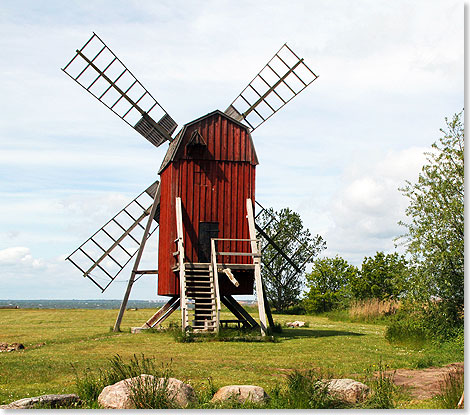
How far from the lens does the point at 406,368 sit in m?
14.7

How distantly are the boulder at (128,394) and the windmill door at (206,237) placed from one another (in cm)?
1320

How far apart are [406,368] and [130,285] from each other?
1373 cm

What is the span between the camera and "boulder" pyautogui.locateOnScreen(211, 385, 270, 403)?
9.45 meters

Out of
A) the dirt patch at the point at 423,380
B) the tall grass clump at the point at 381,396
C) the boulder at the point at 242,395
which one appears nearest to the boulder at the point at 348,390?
the tall grass clump at the point at 381,396

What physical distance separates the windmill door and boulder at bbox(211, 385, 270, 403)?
43.5ft

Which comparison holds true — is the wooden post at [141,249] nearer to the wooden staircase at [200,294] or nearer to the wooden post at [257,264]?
the wooden staircase at [200,294]

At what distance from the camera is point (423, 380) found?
12.9 metres

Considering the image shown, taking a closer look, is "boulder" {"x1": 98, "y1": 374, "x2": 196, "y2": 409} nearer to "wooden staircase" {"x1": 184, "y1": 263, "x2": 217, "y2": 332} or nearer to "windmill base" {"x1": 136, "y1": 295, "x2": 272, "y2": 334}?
"wooden staircase" {"x1": 184, "y1": 263, "x2": 217, "y2": 332}

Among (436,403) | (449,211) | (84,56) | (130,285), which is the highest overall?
(84,56)

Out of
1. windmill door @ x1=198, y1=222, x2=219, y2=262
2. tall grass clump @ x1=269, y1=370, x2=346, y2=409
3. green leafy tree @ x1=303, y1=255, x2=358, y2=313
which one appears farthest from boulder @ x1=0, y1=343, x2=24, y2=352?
green leafy tree @ x1=303, y1=255, x2=358, y2=313

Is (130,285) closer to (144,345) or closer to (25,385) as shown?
(144,345)

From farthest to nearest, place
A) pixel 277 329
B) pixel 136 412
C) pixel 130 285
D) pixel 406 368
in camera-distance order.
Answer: pixel 130 285 → pixel 277 329 → pixel 406 368 → pixel 136 412

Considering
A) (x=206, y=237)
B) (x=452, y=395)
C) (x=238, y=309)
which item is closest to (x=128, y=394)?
(x=452, y=395)

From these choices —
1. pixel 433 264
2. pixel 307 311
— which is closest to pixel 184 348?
pixel 433 264
